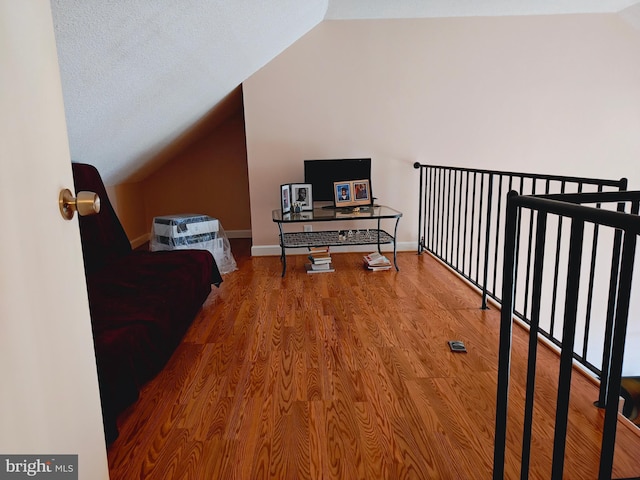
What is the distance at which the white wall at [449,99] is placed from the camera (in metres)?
3.90

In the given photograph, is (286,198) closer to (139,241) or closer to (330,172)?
(330,172)

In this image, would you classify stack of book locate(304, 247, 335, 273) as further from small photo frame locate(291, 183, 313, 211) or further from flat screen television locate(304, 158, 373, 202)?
flat screen television locate(304, 158, 373, 202)

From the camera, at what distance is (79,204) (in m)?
0.77

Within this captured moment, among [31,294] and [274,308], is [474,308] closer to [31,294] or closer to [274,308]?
[274,308]

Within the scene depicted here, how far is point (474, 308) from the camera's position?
2.68 m

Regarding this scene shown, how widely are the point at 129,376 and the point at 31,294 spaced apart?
1087 millimetres

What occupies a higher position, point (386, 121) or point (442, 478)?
point (386, 121)

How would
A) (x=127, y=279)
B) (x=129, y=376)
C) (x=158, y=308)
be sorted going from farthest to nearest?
(x=127, y=279) < (x=158, y=308) < (x=129, y=376)

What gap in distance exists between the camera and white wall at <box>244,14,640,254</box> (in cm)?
390

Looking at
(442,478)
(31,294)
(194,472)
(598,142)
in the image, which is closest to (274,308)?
(194,472)

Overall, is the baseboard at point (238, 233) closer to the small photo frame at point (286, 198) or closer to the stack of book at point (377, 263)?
the small photo frame at point (286, 198)

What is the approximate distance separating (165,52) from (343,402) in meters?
1.98

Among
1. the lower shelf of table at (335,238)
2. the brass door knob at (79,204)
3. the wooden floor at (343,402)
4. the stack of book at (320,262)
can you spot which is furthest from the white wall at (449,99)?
the brass door knob at (79,204)

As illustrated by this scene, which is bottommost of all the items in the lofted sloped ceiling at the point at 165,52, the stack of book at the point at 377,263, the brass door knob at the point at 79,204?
the stack of book at the point at 377,263
